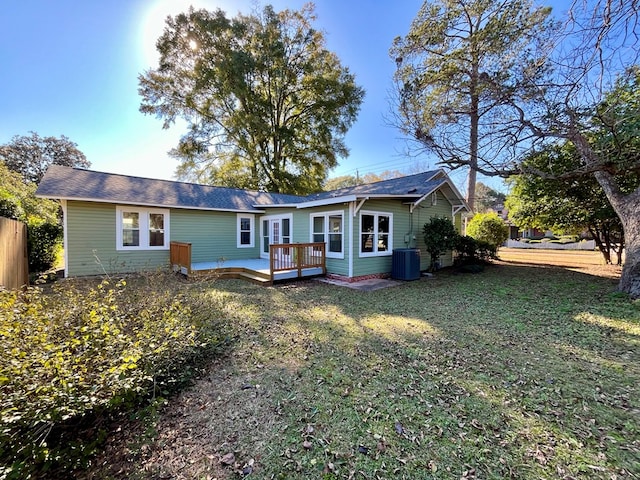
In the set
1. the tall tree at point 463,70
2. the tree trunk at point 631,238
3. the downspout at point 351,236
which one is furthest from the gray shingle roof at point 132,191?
the tree trunk at point 631,238

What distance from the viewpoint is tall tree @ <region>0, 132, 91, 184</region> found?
87.9ft

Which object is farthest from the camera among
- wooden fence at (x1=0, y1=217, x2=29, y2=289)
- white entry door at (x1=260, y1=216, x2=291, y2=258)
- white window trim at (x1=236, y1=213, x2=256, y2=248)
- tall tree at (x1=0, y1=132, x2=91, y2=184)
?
tall tree at (x1=0, y1=132, x2=91, y2=184)

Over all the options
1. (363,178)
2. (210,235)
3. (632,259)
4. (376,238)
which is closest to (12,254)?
(210,235)

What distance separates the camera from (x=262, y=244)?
13.0m

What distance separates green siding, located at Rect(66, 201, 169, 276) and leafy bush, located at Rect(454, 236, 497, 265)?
12409mm

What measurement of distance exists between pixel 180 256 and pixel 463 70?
1075 cm

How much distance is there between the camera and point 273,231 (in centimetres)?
1220

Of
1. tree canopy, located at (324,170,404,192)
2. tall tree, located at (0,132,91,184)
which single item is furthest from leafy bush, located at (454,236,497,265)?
tall tree, located at (0,132,91,184)

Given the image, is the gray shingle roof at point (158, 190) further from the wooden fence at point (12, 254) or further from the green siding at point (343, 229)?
the wooden fence at point (12, 254)

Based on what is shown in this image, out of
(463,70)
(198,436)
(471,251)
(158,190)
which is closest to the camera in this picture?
(198,436)

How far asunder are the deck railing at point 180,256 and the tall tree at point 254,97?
12.9 meters

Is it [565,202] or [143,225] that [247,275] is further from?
[565,202]

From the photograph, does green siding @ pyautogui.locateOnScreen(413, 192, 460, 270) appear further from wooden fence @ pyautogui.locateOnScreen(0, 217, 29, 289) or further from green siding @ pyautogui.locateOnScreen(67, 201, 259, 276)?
wooden fence @ pyautogui.locateOnScreen(0, 217, 29, 289)

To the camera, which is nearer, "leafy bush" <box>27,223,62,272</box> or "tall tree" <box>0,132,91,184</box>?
"leafy bush" <box>27,223,62,272</box>
